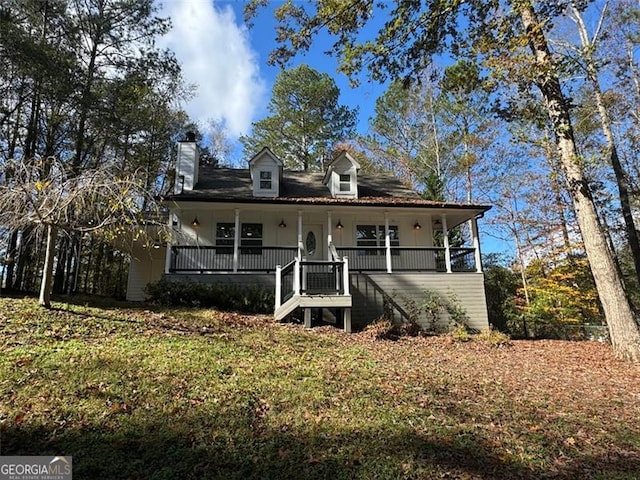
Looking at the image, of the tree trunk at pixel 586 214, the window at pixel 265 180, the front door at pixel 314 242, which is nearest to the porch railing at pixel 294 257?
the front door at pixel 314 242

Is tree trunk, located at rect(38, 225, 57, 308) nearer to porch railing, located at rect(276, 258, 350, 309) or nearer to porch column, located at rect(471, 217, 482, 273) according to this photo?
porch railing, located at rect(276, 258, 350, 309)

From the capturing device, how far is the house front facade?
37.6ft

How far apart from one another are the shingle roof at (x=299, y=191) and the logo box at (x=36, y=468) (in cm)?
932

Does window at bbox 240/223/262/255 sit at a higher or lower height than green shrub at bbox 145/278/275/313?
higher

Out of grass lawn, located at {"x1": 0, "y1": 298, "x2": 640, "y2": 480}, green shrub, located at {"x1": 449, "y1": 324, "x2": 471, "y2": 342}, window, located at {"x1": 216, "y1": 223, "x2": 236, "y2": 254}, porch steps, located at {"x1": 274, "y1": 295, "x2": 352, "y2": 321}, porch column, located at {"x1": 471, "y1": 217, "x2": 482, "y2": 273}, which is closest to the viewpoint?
grass lawn, located at {"x1": 0, "y1": 298, "x2": 640, "y2": 480}

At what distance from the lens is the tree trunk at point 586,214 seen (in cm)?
770

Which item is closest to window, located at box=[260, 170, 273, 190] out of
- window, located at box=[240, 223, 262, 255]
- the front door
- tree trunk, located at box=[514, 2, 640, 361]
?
window, located at box=[240, 223, 262, 255]

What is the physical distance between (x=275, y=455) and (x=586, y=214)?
8.48m

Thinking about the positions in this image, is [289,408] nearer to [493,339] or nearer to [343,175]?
[493,339]

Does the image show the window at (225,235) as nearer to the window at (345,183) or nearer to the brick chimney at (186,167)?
the brick chimney at (186,167)

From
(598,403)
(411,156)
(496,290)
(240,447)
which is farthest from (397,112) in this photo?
(240,447)

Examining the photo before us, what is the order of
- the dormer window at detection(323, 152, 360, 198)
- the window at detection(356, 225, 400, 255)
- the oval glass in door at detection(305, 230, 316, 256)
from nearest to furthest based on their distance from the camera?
1. the oval glass in door at detection(305, 230, 316, 256)
2. the window at detection(356, 225, 400, 255)
3. the dormer window at detection(323, 152, 360, 198)

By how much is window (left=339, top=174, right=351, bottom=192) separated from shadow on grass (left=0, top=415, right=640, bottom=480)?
11.0 m

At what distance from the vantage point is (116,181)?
7258 mm
